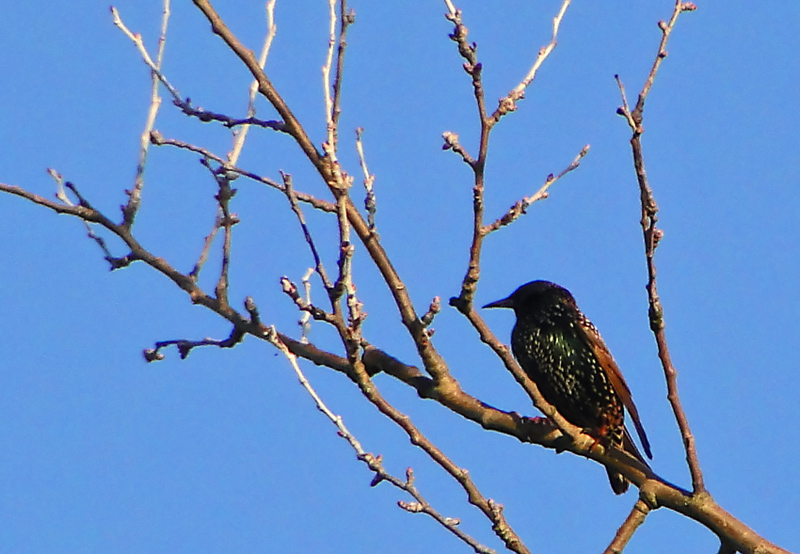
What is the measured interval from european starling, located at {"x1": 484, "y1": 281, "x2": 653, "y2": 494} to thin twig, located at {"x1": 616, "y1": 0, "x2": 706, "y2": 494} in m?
1.91

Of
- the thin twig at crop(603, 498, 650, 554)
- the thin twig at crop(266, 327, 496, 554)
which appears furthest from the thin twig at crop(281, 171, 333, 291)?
the thin twig at crop(603, 498, 650, 554)

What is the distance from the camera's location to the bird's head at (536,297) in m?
6.45

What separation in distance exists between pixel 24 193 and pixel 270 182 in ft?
3.28

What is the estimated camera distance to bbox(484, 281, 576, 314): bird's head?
6445mm

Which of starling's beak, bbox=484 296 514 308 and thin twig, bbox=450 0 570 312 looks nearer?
thin twig, bbox=450 0 570 312

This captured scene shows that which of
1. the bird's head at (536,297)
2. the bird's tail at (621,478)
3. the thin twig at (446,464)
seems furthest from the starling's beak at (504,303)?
the thin twig at (446,464)

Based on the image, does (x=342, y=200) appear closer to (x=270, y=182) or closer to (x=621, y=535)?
(x=270, y=182)

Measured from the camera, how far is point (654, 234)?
3.29 metres

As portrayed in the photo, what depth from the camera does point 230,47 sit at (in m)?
3.54

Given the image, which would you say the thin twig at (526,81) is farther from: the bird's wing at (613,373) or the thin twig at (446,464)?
the bird's wing at (613,373)

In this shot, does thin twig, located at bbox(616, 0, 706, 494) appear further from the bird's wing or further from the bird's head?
the bird's head

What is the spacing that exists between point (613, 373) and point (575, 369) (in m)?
A: 0.22

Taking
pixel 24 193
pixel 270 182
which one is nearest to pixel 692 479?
pixel 270 182

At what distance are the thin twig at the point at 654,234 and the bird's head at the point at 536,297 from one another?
274cm
